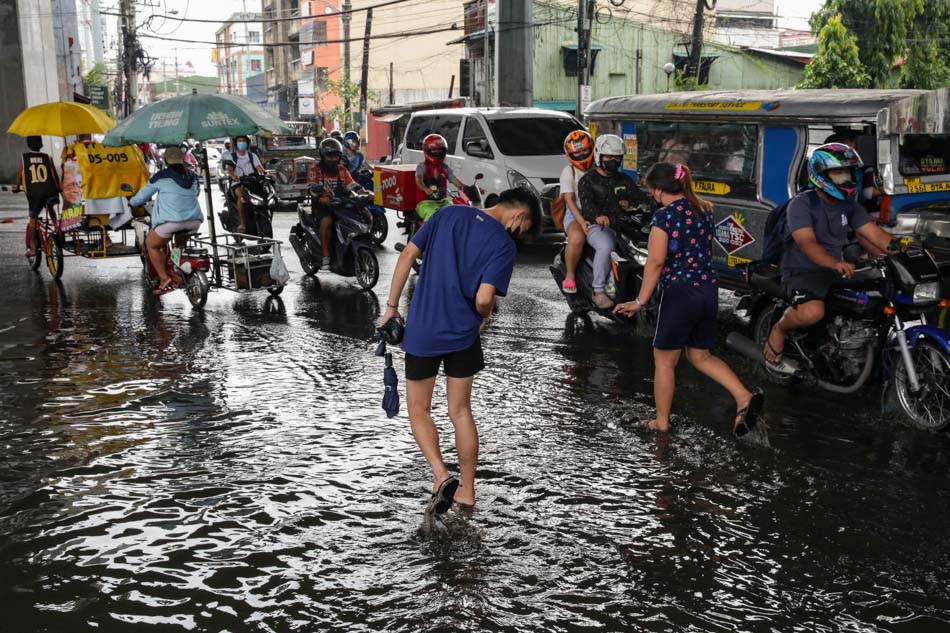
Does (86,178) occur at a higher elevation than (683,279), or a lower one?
higher

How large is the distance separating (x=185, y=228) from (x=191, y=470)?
565cm

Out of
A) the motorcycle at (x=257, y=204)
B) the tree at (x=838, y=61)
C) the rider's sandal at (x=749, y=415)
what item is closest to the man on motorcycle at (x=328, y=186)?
the motorcycle at (x=257, y=204)

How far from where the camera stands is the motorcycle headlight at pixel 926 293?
21.1 feet

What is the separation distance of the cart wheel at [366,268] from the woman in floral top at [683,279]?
6243 mm

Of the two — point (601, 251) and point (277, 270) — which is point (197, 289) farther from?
point (601, 251)

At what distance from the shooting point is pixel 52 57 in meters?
37.6

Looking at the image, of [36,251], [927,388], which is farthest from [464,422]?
[36,251]

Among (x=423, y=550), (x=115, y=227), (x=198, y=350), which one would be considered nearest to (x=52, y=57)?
(x=115, y=227)

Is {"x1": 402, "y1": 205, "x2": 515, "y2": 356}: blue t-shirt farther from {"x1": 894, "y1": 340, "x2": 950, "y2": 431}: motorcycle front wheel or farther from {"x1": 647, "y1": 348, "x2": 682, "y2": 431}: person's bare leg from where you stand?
{"x1": 894, "y1": 340, "x2": 950, "y2": 431}: motorcycle front wheel

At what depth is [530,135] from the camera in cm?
1608

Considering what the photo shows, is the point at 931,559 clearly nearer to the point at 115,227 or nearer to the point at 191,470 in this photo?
the point at 191,470

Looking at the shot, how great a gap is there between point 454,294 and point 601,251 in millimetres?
4769

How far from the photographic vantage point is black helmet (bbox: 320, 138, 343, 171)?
40.3 ft

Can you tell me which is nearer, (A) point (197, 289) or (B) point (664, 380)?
(B) point (664, 380)
